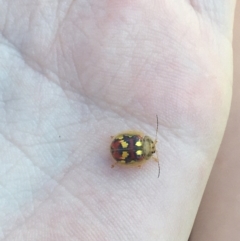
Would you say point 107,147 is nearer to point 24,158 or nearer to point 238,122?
point 24,158

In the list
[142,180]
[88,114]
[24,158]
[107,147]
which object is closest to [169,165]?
[142,180]

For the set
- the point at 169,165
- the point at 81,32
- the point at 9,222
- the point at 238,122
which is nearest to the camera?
the point at 9,222

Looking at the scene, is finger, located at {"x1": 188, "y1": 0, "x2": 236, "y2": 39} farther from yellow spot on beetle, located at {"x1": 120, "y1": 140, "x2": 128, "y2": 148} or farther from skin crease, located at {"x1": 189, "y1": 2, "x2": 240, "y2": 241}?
yellow spot on beetle, located at {"x1": 120, "y1": 140, "x2": 128, "y2": 148}

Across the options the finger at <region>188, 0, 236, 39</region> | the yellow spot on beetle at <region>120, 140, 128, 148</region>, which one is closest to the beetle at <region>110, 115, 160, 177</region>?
the yellow spot on beetle at <region>120, 140, 128, 148</region>

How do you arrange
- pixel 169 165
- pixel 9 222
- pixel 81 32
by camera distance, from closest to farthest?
1. pixel 9 222
2. pixel 169 165
3. pixel 81 32

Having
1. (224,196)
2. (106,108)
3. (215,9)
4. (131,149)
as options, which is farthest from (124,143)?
(215,9)

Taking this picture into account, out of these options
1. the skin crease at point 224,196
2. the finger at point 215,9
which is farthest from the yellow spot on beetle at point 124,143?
the finger at point 215,9

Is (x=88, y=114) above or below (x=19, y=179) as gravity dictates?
above
